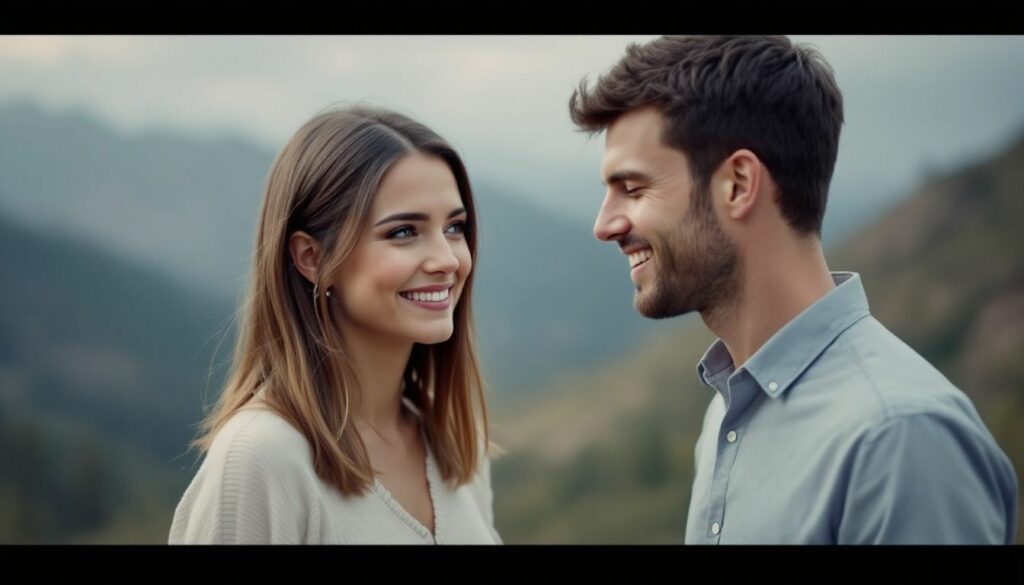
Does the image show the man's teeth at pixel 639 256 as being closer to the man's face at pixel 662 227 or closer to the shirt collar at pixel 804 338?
the man's face at pixel 662 227

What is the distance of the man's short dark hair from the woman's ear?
2.58ft

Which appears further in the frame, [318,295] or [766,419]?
[318,295]

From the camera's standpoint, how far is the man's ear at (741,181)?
2.16 m

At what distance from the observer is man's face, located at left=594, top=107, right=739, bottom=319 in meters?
2.20

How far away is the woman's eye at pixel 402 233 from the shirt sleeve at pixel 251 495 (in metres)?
0.52

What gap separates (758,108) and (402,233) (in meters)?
0.83

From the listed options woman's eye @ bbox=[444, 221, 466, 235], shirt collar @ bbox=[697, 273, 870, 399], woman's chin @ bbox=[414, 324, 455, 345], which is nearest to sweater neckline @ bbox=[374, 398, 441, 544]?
woman's chin @ bbox=[414, 324, 455, 345]

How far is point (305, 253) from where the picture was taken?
2.42 meters

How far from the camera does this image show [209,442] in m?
2.29

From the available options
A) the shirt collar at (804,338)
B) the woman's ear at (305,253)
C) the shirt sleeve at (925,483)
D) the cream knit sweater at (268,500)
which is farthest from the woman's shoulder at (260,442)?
the shirt sleeve at (925,483)

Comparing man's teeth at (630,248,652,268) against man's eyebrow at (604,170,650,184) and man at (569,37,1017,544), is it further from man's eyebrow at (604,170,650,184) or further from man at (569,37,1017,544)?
man's eyebrow at (604,170,650,184)
